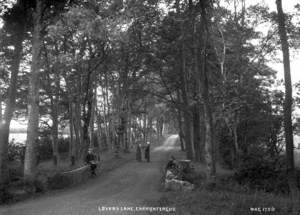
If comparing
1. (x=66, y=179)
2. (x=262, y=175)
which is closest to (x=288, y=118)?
(x=262, y=175)

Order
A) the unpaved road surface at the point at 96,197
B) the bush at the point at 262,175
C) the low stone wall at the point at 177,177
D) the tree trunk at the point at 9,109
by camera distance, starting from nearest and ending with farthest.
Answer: the unpaved road surface at the point at 96,197
the low stone wall at the point at 177,177
the tree trunk at the point at 9,109
the bush at the point at 262,175

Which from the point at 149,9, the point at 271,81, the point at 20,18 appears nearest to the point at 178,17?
the point at 149,9

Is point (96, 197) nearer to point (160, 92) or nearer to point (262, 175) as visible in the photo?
point (262, 175)

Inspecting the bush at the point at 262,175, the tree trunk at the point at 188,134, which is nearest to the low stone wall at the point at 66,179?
Result: the bush at the point at 262,175

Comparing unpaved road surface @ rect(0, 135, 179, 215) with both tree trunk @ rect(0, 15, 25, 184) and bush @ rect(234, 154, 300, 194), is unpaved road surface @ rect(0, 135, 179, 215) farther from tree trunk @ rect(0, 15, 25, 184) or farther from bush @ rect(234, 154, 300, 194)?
bush @ rect(234, 154, 300, 194)

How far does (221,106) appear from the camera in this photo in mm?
25312

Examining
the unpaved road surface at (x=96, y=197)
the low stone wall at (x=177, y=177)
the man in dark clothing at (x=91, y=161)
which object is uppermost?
the man in dark clothing at (x=91, y=161)

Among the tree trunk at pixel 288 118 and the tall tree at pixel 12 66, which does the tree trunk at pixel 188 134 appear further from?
the tree trunk at pixel 288 118

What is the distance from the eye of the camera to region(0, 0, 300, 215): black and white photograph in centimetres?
1481

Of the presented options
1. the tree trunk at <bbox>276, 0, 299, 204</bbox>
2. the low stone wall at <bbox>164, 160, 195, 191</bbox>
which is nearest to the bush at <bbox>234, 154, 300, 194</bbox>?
the low stone wall at <bbox>164, 160, 195, 191</bbox>

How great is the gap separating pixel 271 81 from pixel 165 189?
19.4m

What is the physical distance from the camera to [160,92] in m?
36.7

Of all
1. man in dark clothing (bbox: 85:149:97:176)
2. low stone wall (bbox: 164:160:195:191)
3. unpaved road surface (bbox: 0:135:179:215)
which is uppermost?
man in dark clothing (bbox: 85:149:97:176)

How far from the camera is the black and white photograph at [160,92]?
14812mm
